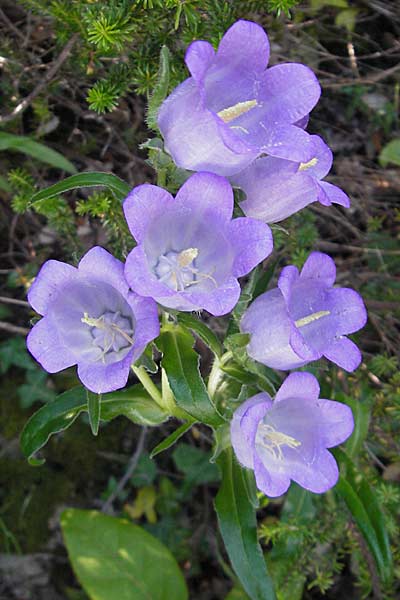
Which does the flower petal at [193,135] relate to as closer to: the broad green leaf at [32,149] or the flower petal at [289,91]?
the flower petal at [289,91]

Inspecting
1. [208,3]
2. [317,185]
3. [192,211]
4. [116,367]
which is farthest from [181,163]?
[208,3]

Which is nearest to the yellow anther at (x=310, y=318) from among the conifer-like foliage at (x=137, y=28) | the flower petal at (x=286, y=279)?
the flower petal at (x=286, y=279)

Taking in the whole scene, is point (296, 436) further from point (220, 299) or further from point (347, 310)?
point (220, 299)

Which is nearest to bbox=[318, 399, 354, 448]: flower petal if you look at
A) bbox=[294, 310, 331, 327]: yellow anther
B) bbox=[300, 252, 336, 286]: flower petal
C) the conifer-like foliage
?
bbox=[294, 310, 331, 327]: yellow anther

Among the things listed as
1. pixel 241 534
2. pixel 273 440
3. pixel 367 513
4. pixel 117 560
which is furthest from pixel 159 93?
pixel 117 560

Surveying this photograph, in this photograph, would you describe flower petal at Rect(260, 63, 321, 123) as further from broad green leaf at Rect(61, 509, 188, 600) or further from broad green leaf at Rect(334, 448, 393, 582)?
broad green leaf at Rect(61, 509, 188, 600)
